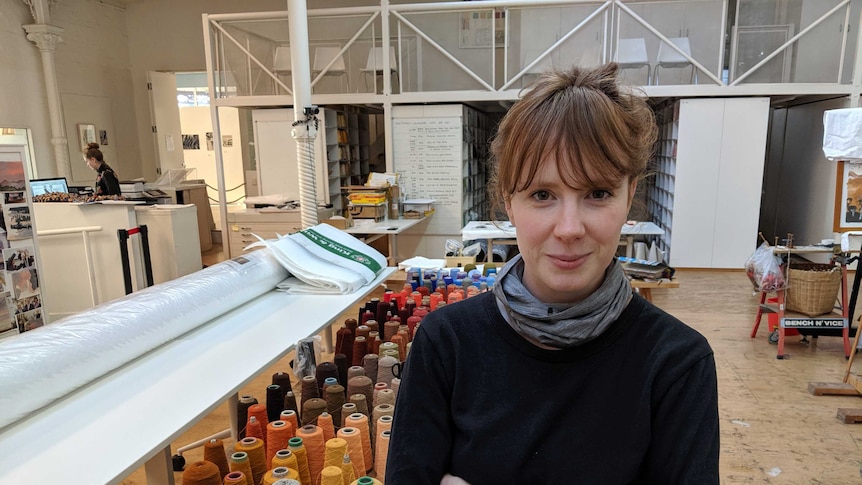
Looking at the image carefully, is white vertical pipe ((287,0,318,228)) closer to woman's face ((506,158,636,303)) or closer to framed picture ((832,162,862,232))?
woman's face ((506,158,636,303))

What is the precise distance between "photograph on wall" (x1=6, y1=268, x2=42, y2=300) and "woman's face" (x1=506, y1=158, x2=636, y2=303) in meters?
4.10

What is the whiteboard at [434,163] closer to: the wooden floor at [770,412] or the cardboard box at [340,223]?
the cardboard box at [340,223]

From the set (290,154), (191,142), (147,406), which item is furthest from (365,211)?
(191,142)

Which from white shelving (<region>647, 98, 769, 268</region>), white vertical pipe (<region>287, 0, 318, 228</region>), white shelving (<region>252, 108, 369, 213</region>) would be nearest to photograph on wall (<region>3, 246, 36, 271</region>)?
white vertical pipe (<region>287, 0, 318, 228</region>)

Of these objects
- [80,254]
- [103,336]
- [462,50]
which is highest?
[462,50]

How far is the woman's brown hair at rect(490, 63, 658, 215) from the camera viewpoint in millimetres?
811

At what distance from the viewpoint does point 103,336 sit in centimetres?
150

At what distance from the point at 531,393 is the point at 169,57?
1039cm

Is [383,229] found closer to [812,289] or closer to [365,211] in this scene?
[365,211]

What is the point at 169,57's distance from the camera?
31.0 ft

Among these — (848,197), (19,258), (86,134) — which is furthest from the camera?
(86,134)

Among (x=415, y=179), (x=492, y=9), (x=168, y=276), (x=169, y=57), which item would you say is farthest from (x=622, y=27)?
(x=169, y=57)

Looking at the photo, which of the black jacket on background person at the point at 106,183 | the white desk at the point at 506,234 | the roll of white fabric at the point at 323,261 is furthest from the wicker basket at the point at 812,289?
the black jacket on background person at the point at 106,183

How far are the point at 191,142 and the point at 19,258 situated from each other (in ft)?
24.9
